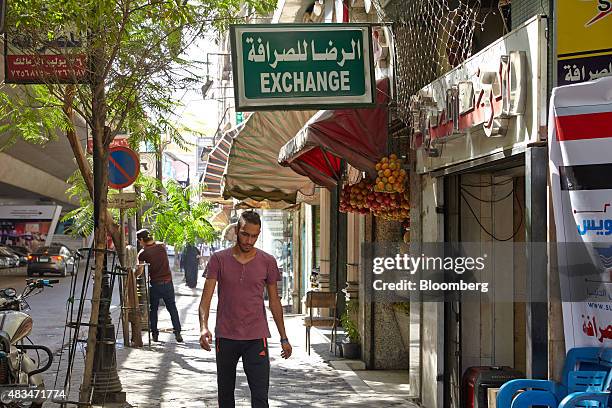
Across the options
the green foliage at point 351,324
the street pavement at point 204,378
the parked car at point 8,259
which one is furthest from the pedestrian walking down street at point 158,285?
the parked car at point 8,259

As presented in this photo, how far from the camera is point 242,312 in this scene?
7.80m

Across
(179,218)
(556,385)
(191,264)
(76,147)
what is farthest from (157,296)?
(191,264)

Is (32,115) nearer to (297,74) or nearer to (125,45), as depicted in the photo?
(125,45)

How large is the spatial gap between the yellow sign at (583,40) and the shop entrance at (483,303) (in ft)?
10.4

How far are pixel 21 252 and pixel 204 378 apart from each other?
146 feet

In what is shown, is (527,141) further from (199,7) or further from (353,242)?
(353,242)

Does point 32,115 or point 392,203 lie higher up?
point 32,115

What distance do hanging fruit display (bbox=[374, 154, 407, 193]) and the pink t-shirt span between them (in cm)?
325

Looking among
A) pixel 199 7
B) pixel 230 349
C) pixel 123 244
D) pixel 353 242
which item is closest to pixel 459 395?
pixel 230 349

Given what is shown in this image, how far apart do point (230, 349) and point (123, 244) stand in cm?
860

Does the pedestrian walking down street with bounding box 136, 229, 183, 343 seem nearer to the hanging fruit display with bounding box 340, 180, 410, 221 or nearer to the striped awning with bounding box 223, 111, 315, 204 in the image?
the striped awning with bounding box 223, 111, 315, 204

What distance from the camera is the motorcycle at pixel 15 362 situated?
8.45 metres

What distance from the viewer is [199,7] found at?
1190 centimetres

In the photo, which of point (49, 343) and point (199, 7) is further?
point (49, 343)
